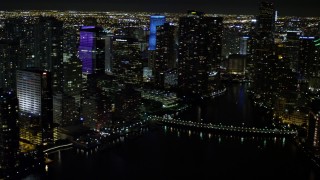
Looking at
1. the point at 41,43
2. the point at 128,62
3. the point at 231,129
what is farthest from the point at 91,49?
the point at 231,129

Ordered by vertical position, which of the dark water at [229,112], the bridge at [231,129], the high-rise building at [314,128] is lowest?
the bridge at [231,129]

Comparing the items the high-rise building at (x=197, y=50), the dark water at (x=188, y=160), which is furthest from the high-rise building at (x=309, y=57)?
the dark water at (x=188, y=160)

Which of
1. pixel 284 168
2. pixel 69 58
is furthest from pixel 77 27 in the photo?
pixel 284 168

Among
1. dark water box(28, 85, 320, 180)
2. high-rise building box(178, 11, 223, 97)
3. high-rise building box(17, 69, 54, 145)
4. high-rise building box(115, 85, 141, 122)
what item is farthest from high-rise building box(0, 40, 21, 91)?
high-rise building box(178, 11, 223, 97)

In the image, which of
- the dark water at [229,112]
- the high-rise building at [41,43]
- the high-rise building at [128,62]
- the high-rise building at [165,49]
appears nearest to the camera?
the dark water at [229,112]

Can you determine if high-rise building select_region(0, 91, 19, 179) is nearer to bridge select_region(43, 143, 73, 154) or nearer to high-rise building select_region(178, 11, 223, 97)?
bridge select_region(43, 143, 73, 154)

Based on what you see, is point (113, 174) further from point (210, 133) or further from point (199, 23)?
point (199, 23)

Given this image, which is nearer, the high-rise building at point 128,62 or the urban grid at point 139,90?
the urban grid at point 139,90

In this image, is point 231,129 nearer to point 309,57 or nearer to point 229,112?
point 229,112

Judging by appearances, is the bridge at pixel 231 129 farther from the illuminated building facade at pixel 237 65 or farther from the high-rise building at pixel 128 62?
the illuminated building facade at pixel 237 65
